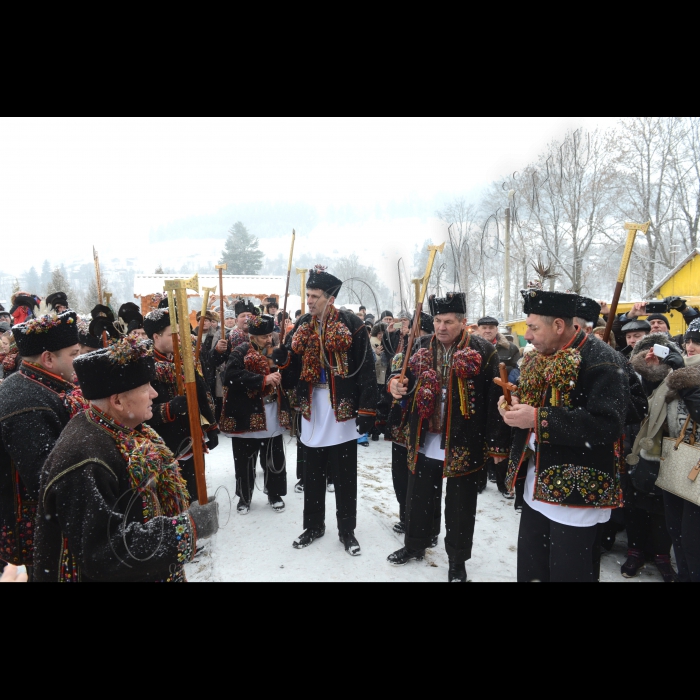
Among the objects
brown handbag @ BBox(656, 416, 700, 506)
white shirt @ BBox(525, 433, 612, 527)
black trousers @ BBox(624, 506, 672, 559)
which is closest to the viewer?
white shirt @ BBox(525, 433, 612, 527)

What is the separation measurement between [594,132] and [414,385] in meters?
21.3

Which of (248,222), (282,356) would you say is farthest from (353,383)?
(248,222)

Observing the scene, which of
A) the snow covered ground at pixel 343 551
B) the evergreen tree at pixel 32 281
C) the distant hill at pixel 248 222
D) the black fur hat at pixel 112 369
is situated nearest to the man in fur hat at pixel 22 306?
the snow covered ground at pixel 343 551

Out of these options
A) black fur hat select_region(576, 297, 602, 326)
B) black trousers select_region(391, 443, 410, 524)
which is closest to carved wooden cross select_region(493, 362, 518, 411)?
black fur hat select_region(576, 297, 602, 326)

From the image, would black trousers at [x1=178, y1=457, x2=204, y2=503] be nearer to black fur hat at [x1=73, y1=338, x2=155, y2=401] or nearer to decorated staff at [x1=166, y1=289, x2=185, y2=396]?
decorated staff at [x1=166, y1=289, x2=185, y2=396]

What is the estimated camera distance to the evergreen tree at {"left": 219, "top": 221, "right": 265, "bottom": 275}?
182 feet

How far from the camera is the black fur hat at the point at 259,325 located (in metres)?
5.05

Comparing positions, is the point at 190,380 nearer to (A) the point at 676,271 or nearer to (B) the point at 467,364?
(B) the point at 467,364

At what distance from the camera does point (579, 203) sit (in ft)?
68.2

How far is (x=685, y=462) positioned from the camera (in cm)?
317

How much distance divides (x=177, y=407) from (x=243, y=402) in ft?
5.26

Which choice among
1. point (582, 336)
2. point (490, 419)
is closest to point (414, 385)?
point (490, 419)

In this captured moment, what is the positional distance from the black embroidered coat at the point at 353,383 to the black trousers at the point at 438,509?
0.73 metres

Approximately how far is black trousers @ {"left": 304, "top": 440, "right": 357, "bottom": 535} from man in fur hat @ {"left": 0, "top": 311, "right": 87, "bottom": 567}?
2396mm
